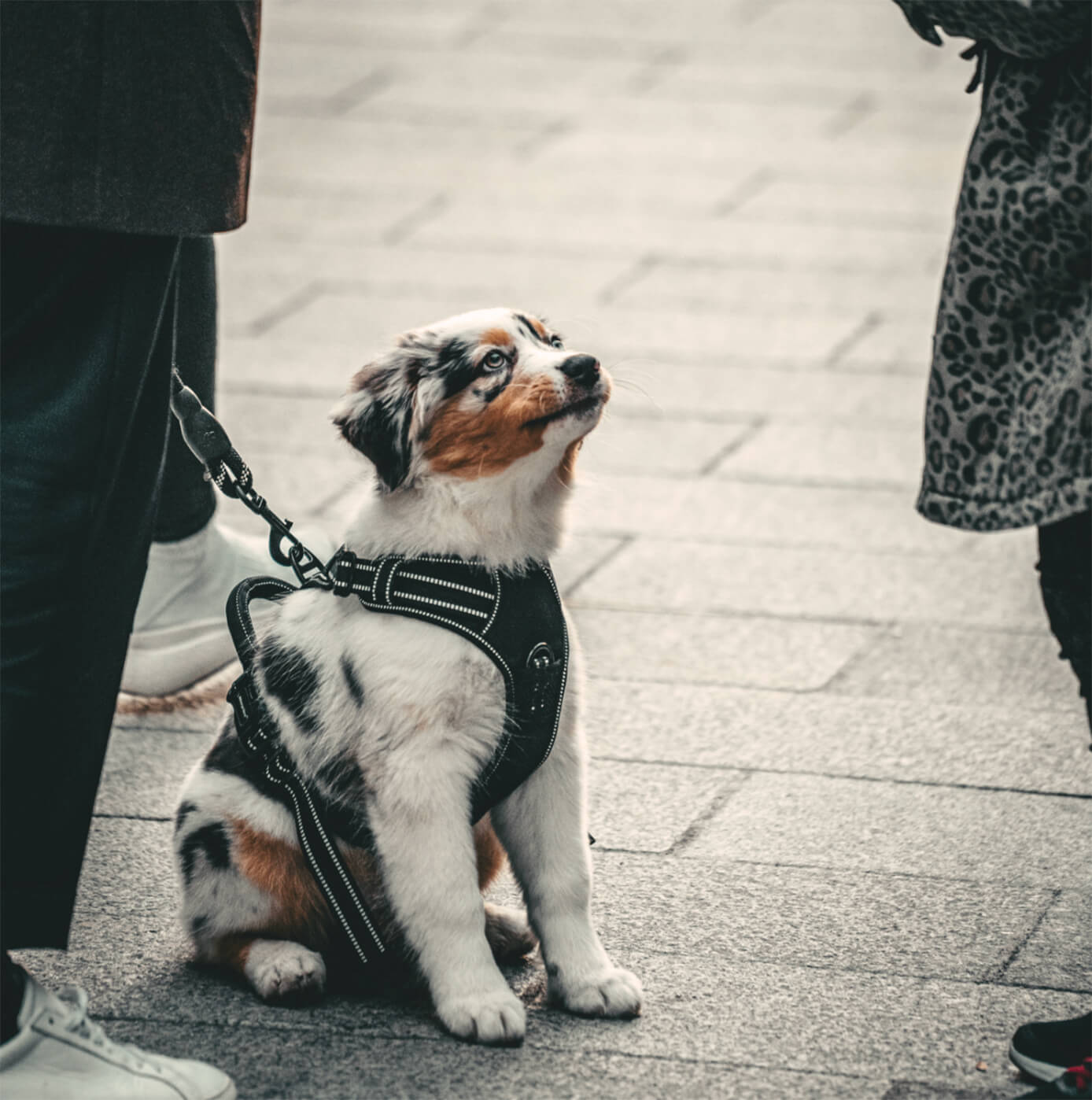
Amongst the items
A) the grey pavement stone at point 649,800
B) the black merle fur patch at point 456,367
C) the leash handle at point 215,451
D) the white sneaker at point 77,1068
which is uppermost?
the black merle fur patch at point 456,367

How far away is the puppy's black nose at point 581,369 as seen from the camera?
2889 mm

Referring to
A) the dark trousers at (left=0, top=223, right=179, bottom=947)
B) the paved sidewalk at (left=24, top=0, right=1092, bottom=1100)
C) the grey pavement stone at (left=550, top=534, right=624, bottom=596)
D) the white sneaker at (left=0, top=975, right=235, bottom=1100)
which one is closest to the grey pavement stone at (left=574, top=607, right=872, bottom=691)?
the paved sidewalk at (left=24, top=0, right=1092, bottom=1100)

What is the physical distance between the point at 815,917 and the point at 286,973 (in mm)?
951

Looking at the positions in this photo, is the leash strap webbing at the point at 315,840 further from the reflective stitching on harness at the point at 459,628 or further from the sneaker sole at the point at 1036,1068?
the sneaker sole at the point at 1036,1068

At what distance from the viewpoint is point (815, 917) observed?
324 cm

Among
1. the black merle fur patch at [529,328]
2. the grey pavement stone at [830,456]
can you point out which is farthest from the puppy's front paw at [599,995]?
the grey pavement stone at [830,456]

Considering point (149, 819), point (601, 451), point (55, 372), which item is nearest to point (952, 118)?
point (601, 451)

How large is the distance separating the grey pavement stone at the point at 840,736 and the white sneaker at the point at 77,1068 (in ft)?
5.01

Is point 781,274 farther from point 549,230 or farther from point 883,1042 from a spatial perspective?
point 883,1042

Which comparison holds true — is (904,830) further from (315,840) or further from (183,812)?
(183,812)

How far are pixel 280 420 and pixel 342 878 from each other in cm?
337

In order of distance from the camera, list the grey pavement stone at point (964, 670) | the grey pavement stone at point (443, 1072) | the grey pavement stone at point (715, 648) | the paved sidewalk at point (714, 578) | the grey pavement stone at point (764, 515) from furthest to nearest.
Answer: the grey pavement stone at point (764, 515) → the grey pavement stone at point (715, 648) → the grey pavement stone at point (964, 670) → the paved sidewalk at point (714, 578) → the grey pavement stone at point (443, 1072)

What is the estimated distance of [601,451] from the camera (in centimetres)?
596

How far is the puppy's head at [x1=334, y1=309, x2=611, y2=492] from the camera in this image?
9.50ft
